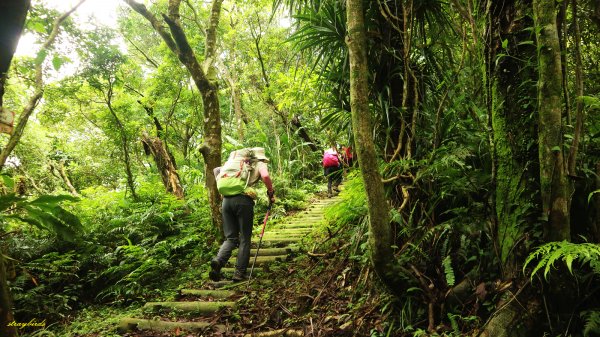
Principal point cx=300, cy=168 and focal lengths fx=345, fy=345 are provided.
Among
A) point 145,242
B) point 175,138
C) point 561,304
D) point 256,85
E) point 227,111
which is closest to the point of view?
point 561,304

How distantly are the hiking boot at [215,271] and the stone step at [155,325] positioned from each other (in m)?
0.93

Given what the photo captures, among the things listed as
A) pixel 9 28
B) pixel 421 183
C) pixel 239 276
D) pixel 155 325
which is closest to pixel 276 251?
pixel 239 276

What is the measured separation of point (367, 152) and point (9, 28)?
7.73 feet

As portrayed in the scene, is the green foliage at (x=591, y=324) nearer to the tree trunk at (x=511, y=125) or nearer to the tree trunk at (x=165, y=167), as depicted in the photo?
the tree trunk at (x=511, y=125)

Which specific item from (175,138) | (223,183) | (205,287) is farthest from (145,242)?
(175,138)

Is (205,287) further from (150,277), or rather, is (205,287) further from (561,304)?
(561,304)

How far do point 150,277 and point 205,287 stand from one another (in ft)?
3.94

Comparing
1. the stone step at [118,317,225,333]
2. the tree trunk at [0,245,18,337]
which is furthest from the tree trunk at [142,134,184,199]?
the tree trunk at [0,245,18,337]

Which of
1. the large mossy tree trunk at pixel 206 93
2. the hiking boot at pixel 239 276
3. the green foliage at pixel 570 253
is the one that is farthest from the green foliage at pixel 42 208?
the large mossy tree trunk at pixel 206 93

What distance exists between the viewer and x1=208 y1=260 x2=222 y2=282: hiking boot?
15.1ft

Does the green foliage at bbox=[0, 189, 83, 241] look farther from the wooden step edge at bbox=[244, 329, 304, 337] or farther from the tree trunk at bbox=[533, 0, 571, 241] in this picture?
the tree trunk at bbox=[533, 0, 571, 241]

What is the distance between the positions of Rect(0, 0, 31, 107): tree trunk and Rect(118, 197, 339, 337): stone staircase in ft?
9.12

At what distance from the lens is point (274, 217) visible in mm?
7801

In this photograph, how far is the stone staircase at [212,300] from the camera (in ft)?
12.3
